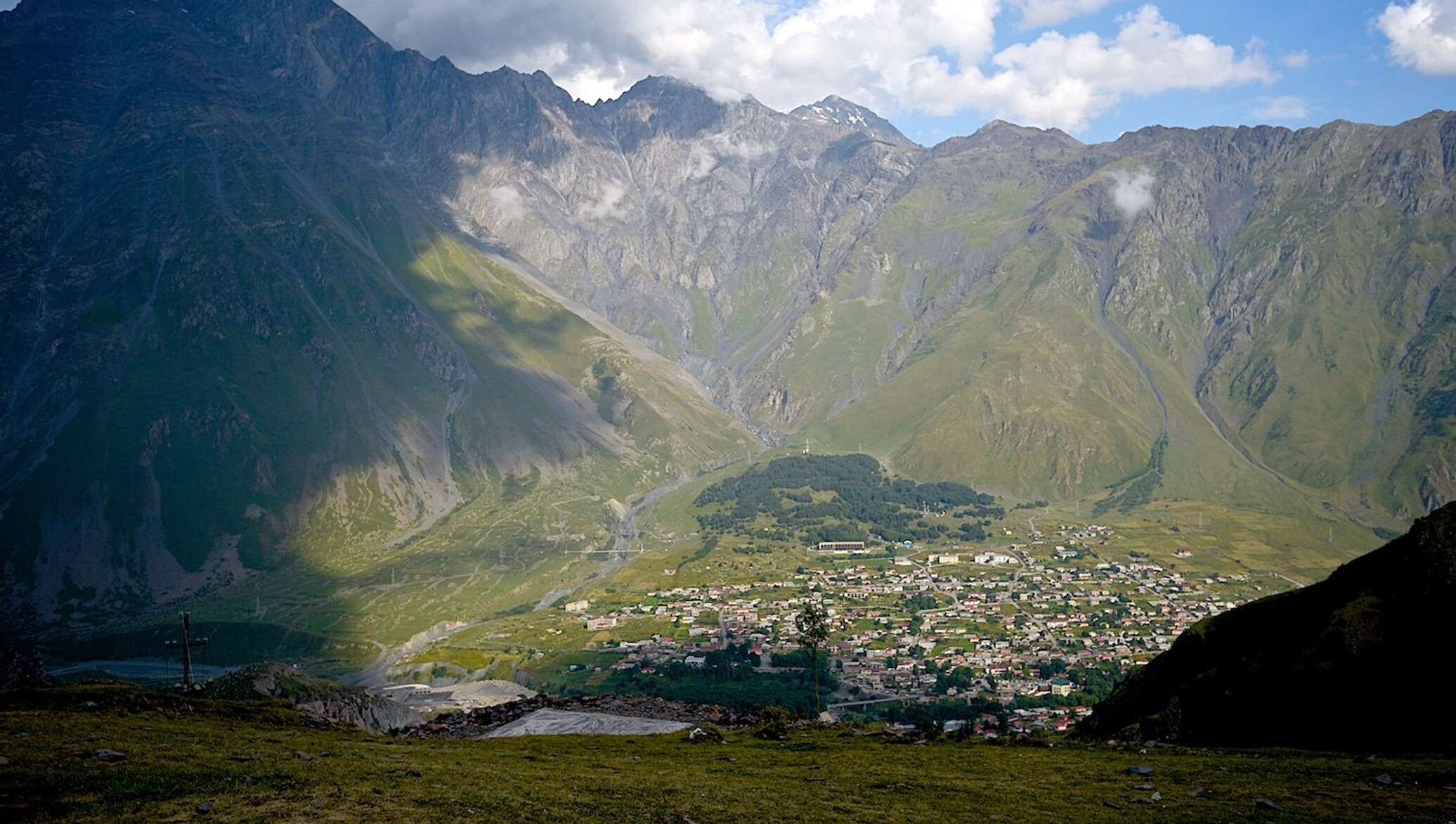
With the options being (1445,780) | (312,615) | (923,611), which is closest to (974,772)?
(1445,780)

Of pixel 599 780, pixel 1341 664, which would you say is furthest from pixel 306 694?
pixel 1341 664

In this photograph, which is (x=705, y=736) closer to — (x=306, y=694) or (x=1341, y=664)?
(x=306, y=694)

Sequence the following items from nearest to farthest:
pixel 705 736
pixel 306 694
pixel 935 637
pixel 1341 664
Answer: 1. pixel 1341 664
2. pixel 705 736
3. pixel 306 694
4. pixel 935 637

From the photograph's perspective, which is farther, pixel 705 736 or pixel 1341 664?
pixel 705 736

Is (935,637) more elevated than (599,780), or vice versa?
(599,780)

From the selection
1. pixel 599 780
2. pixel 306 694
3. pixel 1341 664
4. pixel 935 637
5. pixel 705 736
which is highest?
pixel 1341 664

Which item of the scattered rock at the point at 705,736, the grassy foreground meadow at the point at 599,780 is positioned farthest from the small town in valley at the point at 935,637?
the grassy foreground meadow at the point at 599,780

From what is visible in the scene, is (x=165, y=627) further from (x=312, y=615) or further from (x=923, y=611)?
(x=923, y=611)

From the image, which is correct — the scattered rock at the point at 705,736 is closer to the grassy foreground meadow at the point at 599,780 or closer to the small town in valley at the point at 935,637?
the grassy foreground meadow at the point at 599,780
